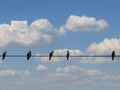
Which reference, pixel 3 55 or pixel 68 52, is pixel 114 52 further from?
pixel 3 55

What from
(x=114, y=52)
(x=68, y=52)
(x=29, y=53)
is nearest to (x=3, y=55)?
(x=29, y=53)

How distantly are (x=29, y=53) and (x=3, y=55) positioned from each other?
15.8 ft

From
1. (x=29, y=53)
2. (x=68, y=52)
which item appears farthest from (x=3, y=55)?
(x=68, y=52)

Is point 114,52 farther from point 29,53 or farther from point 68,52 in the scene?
point 29,53

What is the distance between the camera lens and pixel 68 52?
88.4 meters

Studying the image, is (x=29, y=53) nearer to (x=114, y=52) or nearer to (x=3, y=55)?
(x=3, y=55)

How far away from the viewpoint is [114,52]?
8469cm

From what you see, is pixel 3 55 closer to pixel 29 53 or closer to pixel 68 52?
pixel 29 53

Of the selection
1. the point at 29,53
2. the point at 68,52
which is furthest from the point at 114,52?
the point at 29,53

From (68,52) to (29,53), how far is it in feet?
23.6

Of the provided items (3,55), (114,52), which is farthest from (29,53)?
(114,52)

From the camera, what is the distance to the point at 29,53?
88188 millimetres

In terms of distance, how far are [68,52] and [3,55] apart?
11.9 metres

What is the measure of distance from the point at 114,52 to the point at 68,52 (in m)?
8.90
